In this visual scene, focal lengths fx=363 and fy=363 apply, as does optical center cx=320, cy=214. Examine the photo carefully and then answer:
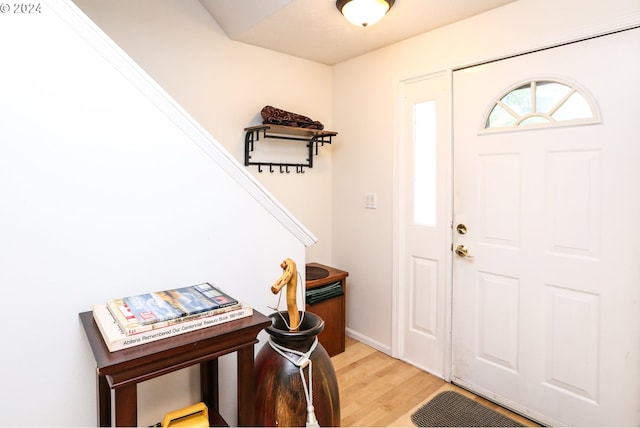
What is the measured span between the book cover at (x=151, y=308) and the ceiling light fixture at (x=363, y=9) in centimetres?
170

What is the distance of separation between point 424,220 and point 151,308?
192 cm

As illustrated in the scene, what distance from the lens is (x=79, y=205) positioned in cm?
108

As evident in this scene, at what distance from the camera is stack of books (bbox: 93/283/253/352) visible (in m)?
0.91

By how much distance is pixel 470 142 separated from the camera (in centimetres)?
221

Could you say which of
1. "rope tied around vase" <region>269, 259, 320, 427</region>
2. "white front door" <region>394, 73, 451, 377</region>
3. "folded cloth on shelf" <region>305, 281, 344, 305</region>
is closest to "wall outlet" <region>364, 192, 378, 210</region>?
"white front door" <region>394, 73, 451, 377</region>

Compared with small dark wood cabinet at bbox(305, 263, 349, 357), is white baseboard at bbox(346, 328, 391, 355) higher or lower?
lower

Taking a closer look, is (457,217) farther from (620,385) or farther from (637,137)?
(620,385)

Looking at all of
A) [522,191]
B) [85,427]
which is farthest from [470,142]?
[85,427]

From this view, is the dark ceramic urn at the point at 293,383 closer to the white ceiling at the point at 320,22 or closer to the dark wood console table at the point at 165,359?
the dark wood console table at the point at 165,359

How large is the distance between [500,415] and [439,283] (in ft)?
2.61

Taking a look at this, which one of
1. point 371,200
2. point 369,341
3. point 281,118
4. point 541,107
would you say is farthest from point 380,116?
point 369,341

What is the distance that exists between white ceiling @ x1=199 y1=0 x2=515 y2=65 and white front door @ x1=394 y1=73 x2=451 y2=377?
13.8 inches

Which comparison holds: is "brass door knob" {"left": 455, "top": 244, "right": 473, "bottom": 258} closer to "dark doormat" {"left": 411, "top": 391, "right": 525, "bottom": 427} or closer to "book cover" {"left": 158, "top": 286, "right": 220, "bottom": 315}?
"dark doormat" {"left": 411, "top": 391, "right": 525, "bottom": 427}
